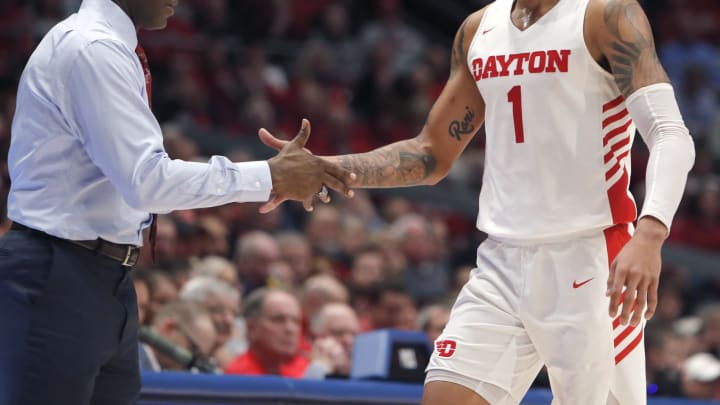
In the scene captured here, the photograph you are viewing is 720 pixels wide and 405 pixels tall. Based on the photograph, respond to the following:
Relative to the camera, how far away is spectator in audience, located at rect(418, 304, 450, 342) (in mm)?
7305

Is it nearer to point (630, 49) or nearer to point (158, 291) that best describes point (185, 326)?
point (158, 291)

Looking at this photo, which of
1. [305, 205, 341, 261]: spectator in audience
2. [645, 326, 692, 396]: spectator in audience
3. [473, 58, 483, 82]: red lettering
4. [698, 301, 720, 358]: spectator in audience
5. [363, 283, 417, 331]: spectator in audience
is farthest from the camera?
[305, 205, 341, 261]: spectator in audience

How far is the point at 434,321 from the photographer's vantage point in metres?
7.36

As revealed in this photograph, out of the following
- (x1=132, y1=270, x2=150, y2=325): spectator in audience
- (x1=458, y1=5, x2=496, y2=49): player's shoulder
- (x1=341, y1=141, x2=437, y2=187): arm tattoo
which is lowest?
(x1=132, y1=270, x2=150, y2=325): spectator in audience

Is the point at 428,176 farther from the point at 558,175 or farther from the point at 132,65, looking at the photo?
the point at 132,65

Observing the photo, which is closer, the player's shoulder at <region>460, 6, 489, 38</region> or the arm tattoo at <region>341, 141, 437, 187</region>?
the player's shoulder at <region>460, 6, 489, 38</region>

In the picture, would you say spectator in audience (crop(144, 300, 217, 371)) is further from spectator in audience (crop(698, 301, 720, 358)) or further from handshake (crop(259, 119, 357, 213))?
spectator in audience (crop(698, 301, 720, 358))

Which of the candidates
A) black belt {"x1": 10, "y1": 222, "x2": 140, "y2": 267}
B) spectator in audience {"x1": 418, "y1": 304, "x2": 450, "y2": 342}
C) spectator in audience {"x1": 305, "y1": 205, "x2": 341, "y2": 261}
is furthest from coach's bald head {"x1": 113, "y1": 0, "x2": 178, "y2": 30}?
spectator in audience {"x1": 305, "y1": 205, "x2": 341, "y2": 261}

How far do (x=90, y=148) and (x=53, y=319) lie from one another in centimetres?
50

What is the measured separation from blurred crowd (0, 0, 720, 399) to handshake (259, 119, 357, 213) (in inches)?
70.1

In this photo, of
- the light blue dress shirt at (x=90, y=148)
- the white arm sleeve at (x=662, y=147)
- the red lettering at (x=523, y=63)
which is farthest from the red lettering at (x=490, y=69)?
the light blue dress shirt at (x=90, y=148)

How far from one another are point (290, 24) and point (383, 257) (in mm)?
4396

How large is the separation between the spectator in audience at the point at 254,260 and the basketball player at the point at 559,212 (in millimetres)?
4364

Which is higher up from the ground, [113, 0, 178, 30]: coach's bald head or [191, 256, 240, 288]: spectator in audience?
[113, 0, 178, 30]: coach's bald head
